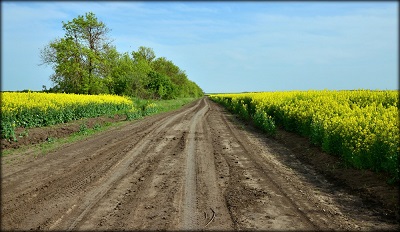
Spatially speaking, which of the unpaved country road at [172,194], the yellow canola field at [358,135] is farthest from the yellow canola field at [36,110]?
the yellow canola field at [358,135]

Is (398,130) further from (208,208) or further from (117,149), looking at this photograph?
(117,149)

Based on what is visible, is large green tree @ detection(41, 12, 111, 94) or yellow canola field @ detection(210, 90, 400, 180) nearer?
yellow canola field @ detection(210, 90, 400, 180)

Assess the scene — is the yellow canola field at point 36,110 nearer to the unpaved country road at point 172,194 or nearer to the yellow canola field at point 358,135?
Result: the unpaved country road at point 172,194

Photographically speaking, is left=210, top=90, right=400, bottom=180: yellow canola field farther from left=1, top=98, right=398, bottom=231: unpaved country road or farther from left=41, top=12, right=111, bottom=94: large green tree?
left=41, top=12, right=111, bottom=94: large green tree

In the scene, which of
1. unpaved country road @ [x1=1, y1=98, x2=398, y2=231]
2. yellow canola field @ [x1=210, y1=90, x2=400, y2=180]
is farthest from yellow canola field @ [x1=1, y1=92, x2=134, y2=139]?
yellow canola field @ [x1=210, y1=90, x2=400, y2=180]

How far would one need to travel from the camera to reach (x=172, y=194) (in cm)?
631

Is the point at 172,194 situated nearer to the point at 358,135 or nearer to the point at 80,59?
the point at 358,135

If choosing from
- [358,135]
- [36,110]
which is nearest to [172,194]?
[358,135]

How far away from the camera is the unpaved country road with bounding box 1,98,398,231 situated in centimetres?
498

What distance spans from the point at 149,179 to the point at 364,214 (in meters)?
4.68

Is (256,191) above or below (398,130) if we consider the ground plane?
below

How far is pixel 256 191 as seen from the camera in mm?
6586

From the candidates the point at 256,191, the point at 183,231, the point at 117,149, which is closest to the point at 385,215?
the point at 256,191

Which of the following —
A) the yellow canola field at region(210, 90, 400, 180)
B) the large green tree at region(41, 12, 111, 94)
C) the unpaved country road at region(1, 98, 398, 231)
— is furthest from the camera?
the large green tree at region(41, 12, 111, 94)
